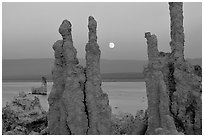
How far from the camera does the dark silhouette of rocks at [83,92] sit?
14.8m

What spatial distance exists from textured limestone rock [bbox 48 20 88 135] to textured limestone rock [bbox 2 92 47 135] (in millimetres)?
7059

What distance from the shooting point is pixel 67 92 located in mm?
14812

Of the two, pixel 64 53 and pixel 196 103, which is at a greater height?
pixel 64 53

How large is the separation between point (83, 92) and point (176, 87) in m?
3.89

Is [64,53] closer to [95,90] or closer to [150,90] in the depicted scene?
[95,90]

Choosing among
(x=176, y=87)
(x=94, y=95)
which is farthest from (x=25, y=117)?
(x=176, y=87)

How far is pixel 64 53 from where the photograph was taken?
15.3 m

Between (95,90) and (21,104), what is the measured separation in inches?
435

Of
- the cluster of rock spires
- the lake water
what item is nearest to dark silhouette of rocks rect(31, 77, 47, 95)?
the lake water

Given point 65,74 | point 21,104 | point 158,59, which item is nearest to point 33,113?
point 21,104

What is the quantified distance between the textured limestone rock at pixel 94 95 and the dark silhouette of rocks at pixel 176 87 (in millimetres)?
1990

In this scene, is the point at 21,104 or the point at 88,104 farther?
the point at 21,104

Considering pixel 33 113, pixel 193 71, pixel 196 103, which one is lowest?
pixel 33 113

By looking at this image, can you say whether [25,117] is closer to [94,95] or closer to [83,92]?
[83,92]
